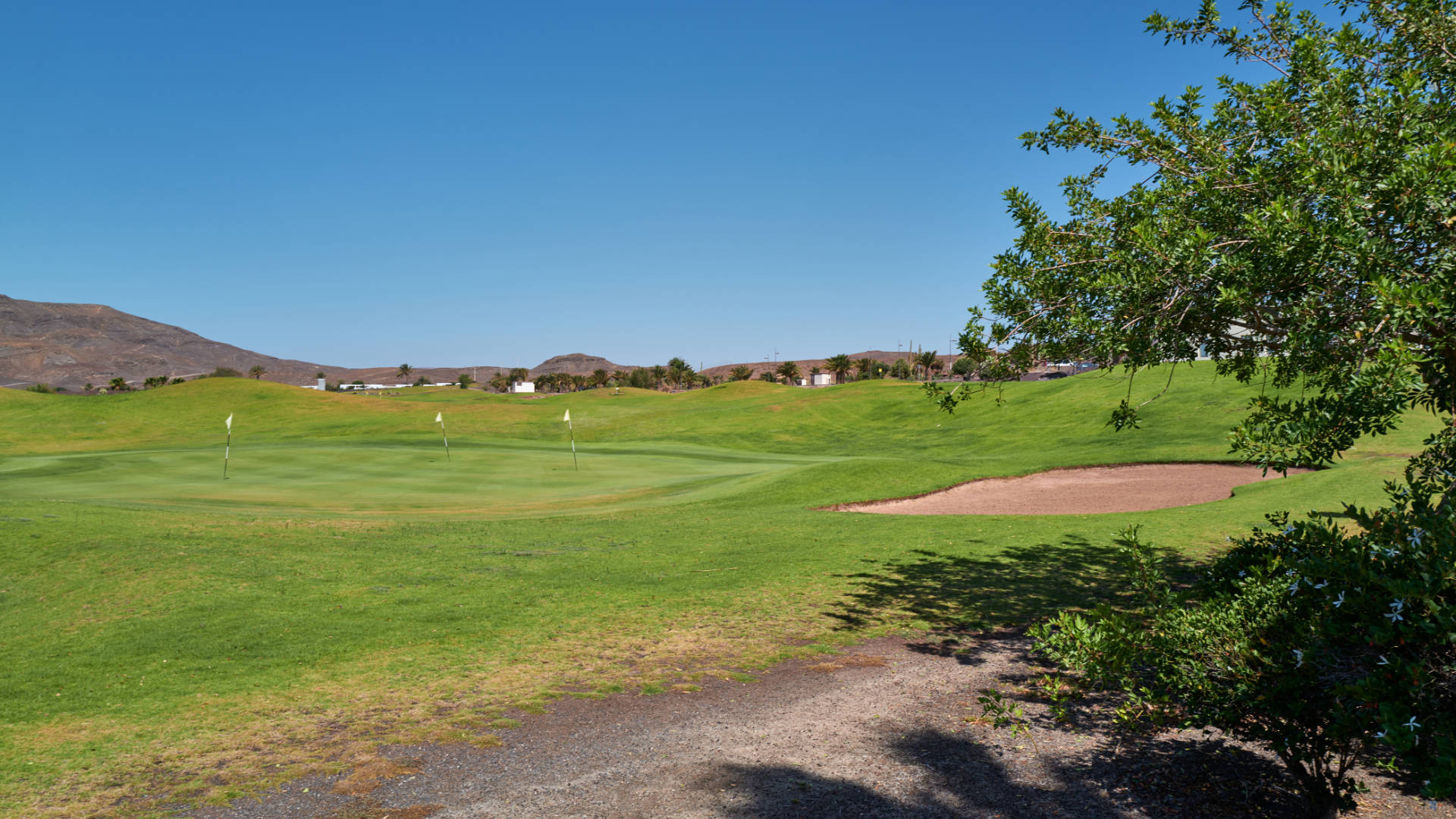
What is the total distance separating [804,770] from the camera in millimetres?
6496

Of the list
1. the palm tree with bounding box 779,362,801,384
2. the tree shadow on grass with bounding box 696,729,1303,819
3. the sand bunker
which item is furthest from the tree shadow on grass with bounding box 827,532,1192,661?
the palm tree with bounding box 779,362,801,384

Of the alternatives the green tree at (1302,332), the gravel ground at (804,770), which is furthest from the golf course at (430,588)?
the green tree at (1302,332)

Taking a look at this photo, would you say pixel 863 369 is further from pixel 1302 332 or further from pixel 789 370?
pixel 1302 332

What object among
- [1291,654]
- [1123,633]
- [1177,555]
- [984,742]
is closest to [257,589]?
[984,742]

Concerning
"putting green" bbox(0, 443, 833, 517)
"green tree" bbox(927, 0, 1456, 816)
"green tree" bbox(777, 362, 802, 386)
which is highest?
"green tree" bbox(777, 362, 802, 386)

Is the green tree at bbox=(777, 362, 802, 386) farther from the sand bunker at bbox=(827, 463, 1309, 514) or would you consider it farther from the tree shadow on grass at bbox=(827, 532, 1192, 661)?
the tree shadow on grass at bbox=(827, 532, 1192, 661)

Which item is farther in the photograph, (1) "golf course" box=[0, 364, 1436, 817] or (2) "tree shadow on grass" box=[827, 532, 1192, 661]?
(2) "tree shadow on grass" box=[827, 532, 1192, 661]

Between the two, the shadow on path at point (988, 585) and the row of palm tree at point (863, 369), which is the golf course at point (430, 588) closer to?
the shadow on path at point (988, 585)

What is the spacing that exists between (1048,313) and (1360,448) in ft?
95.9

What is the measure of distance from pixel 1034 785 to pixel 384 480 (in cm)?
2909

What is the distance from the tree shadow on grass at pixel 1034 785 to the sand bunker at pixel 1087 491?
1646 cm

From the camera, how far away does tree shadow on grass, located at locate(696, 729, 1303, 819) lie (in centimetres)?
582

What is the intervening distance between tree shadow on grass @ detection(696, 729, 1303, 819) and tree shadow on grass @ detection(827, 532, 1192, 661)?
2829 mm

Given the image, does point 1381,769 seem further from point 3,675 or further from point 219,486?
point 219,486
